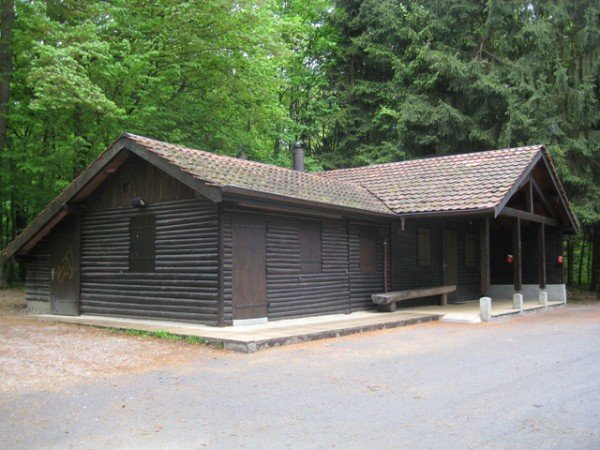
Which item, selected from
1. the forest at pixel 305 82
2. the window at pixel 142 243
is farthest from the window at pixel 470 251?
the window at pixel 142 243

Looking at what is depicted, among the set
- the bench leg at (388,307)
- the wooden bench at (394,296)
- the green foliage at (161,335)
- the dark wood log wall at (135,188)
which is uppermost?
the dark wood log wall at (135,188)

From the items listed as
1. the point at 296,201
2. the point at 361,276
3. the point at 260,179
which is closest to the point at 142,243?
the point at 260,179

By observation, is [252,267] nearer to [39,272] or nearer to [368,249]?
[368,249]

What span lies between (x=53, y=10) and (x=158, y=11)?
3361 mm

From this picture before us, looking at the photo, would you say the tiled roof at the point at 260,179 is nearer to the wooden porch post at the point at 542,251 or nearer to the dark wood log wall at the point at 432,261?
the dark wood log wall at the point at 432,261

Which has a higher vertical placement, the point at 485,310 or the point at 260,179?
the point at 260,179

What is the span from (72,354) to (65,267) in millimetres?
6019

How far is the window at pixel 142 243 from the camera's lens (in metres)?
13.0

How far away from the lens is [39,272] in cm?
1538

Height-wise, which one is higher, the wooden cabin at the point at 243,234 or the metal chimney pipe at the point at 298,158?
the metal chimney pipe at the point at 298,158

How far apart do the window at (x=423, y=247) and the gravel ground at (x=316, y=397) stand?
7.33 meters

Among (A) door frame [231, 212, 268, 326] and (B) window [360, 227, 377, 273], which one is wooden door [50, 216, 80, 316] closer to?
(A) door frame [231, 212, 268, 326]

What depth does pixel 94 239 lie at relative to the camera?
14.2 m

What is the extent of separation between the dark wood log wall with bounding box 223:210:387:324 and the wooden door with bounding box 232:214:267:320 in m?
0.17
